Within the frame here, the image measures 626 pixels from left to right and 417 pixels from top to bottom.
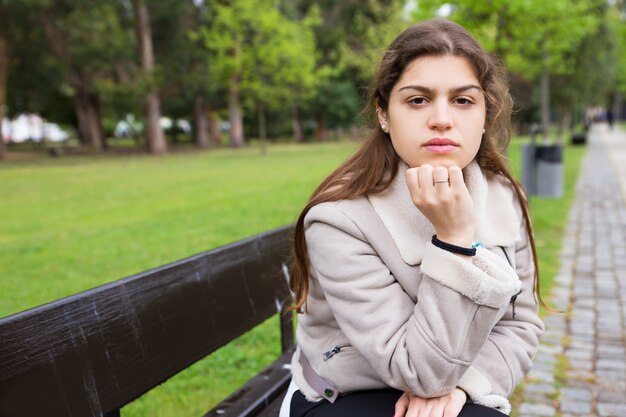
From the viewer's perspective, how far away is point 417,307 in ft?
5.23

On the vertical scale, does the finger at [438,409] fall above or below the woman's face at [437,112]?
below

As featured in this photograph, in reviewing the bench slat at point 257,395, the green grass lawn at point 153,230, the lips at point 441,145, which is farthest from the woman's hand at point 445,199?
the bench slat at point 257,395

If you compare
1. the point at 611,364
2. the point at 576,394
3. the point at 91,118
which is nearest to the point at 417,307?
the point at 576,394

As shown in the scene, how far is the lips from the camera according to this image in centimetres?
167

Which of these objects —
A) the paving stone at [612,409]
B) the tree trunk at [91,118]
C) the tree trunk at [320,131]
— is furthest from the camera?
the tree trunk at [320,131]

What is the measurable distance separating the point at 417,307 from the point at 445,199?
0.29 metres

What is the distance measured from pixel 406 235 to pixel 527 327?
1.91 feet

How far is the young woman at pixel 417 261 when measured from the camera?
1.56 meters

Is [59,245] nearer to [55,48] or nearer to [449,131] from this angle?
[449,131]

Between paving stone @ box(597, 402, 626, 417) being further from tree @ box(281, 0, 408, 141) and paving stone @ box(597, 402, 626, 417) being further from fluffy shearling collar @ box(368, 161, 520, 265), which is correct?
tree @ box(281, 0, 408, 141)

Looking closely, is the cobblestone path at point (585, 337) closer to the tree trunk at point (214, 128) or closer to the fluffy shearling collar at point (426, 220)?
the fluffy shearling collar at point (426, 220)

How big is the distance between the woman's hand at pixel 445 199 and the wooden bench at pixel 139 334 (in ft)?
3.45

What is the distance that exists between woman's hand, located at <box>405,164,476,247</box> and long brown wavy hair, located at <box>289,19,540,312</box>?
0.26m

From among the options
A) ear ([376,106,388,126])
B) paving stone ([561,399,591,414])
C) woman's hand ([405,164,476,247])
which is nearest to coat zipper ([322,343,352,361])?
woman's hand ([405,164,476,247])
